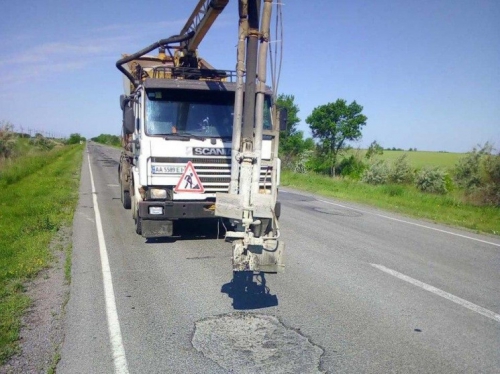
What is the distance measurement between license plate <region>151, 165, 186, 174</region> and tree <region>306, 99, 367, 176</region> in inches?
1315

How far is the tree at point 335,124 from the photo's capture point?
39750 millimetres

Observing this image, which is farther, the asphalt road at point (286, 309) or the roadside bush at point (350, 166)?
the roadside bush at point (350, 166)

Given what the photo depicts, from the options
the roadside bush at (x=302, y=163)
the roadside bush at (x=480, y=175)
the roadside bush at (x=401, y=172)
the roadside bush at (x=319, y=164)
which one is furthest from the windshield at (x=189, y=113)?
the roadside bush at (x=319, y=164)

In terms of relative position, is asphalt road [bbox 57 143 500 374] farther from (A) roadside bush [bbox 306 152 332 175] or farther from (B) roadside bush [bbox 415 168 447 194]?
(A) roadside bush [bbox 306 152 332 175]

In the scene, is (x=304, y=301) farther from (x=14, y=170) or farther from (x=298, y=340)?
(x=14, y=170)

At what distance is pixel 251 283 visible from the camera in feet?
20.3

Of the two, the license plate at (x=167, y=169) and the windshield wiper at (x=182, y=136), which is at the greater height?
the windshield wiper at (x=182, y=136)

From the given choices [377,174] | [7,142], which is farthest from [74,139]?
[377,174]

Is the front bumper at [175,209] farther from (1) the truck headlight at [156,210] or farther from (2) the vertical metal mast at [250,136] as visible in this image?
A: (2) the vertical metal mast at [250,136]

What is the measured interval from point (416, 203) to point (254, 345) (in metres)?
16.0

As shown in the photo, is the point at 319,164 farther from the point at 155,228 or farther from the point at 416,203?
the point at 155,228

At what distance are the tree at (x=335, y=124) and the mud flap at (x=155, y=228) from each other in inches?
1316

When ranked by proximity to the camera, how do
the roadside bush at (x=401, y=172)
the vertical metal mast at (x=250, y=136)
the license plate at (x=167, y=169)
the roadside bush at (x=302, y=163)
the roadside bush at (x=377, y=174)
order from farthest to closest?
the roadside bush at (x=302, y=163) < the roadside bush at (x=377, y=174) < the roadside bush at (x=401, y=172) < the license plate at (x=167, y=169) < the vertical metal mast at (x=250, y=136)

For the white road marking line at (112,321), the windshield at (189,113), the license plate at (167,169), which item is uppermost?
the windshield at (189,113)
